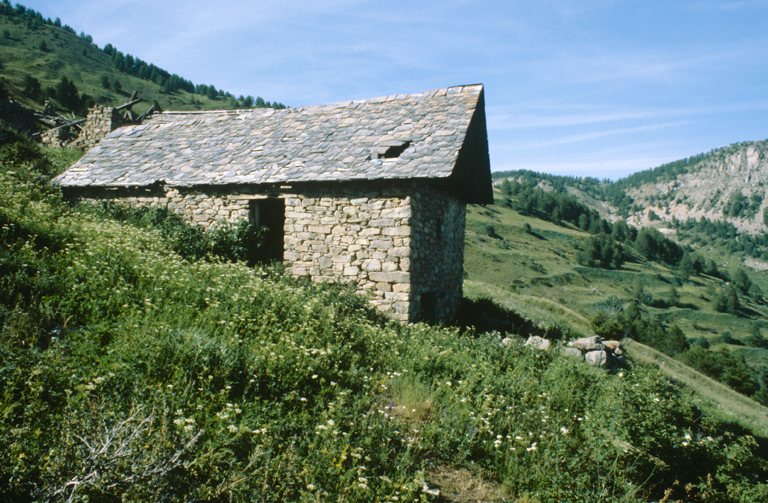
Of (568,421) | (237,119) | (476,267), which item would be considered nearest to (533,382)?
(568,421)

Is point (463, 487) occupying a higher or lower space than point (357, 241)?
lower

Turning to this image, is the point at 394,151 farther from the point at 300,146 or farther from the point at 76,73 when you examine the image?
the point at 76,73

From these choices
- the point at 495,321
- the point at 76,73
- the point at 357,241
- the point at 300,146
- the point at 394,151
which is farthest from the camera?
the point at 76,73

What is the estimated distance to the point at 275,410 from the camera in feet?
13.2

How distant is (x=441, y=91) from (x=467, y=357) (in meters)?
8.69

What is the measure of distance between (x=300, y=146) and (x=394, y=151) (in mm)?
3063

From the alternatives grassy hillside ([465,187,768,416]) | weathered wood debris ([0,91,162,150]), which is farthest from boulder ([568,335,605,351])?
grassy hillside ([465,187,768,416])

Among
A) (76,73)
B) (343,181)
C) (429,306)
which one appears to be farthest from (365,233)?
(76,73)

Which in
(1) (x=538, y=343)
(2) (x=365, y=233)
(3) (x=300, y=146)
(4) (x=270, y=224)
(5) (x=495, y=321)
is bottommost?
(5) (x=495, y=321)

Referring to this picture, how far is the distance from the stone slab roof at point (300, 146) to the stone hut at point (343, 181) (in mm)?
49

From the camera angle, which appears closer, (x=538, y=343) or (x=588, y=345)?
(x=538, y=343)

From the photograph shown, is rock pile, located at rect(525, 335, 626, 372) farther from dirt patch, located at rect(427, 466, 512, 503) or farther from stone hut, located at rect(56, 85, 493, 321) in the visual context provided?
dirt patch, located at rect(427, 466, 512, 503)

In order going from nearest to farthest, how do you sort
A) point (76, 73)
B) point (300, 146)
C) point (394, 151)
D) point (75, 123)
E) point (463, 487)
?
1. point (463, 487)
2. point (394, 151)
3. point (300, 146)
4. point (75, 123)
5. point (76, 73)

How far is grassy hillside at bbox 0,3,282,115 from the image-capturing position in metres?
59.9
